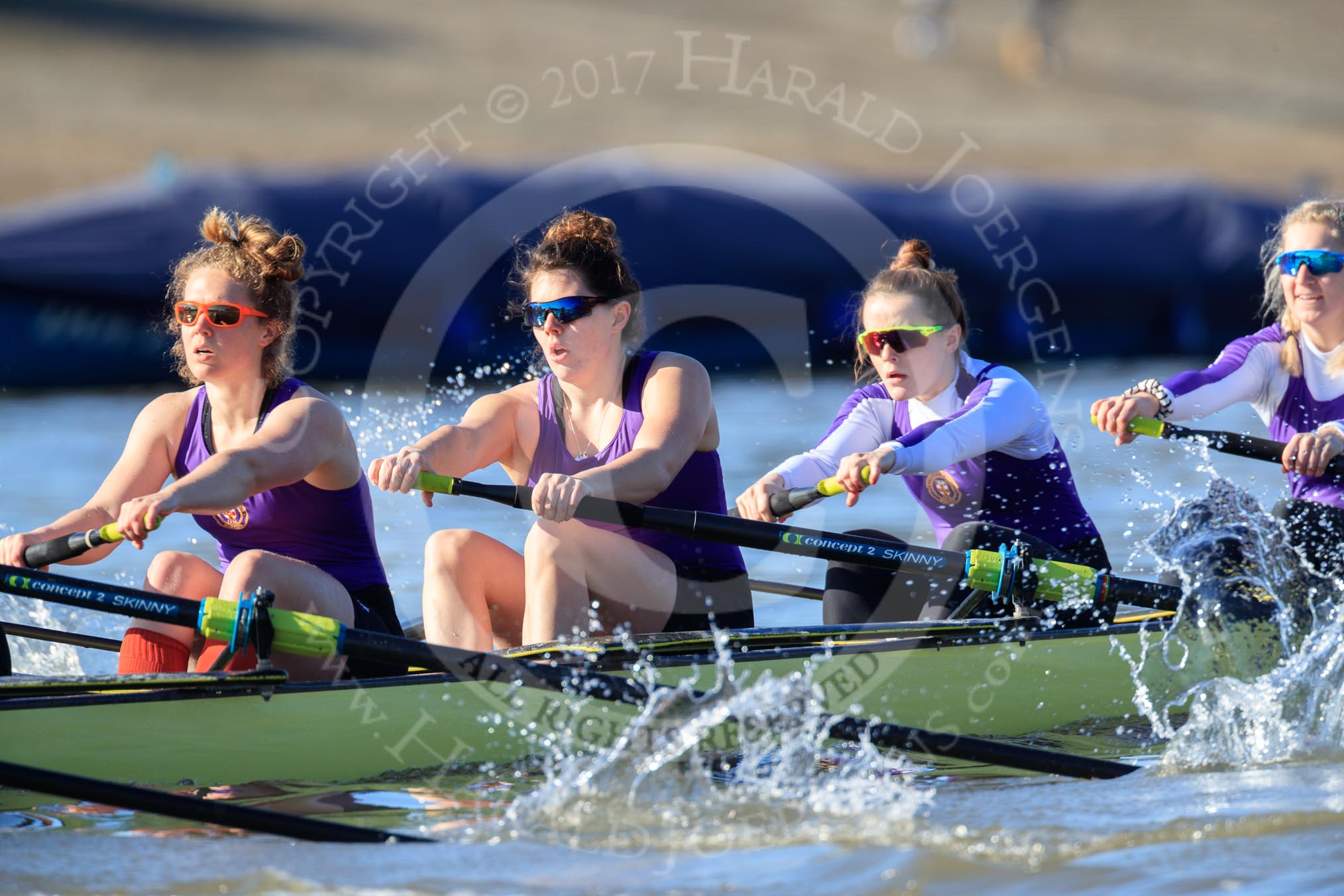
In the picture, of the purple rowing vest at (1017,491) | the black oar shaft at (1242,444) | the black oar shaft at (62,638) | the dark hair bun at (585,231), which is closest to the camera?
the dark hair bun at (585,231)

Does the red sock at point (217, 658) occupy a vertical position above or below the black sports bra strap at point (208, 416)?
below

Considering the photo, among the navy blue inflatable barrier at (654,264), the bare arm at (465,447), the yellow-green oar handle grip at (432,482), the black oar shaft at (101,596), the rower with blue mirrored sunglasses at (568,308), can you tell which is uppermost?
the navy blue inflatable barrier at (654,264)

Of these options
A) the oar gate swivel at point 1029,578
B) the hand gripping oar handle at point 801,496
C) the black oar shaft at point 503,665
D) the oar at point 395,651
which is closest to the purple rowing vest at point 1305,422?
the oar gate swivel at point 1029,578

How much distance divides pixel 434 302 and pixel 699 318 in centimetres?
257

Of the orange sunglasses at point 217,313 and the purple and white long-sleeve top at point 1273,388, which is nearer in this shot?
the orange sunglasses at point 217,313

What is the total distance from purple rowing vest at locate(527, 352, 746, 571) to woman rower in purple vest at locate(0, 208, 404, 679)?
1.69ft

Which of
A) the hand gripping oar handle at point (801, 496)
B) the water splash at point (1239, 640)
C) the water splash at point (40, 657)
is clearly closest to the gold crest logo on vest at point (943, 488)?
the hand gripping oar handle at point (801, 496)

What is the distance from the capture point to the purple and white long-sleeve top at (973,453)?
14.2 feet

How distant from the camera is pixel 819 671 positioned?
397 centimetres

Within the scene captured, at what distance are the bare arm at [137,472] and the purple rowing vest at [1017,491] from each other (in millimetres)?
2033

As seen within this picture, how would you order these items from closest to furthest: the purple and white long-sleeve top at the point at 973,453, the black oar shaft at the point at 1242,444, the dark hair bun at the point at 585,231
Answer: the dark hair bun at the point at 585,231 < the purple and white long-sleeve top at the point at 973,453 < the black oar shaft at the point at 1242,444

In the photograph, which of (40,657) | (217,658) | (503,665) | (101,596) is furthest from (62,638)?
(503,665)

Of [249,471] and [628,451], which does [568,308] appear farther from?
[249,471]

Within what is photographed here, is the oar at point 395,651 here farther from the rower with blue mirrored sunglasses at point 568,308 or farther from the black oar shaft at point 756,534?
the rower with blue mirrored sunglasses at point 568,308
